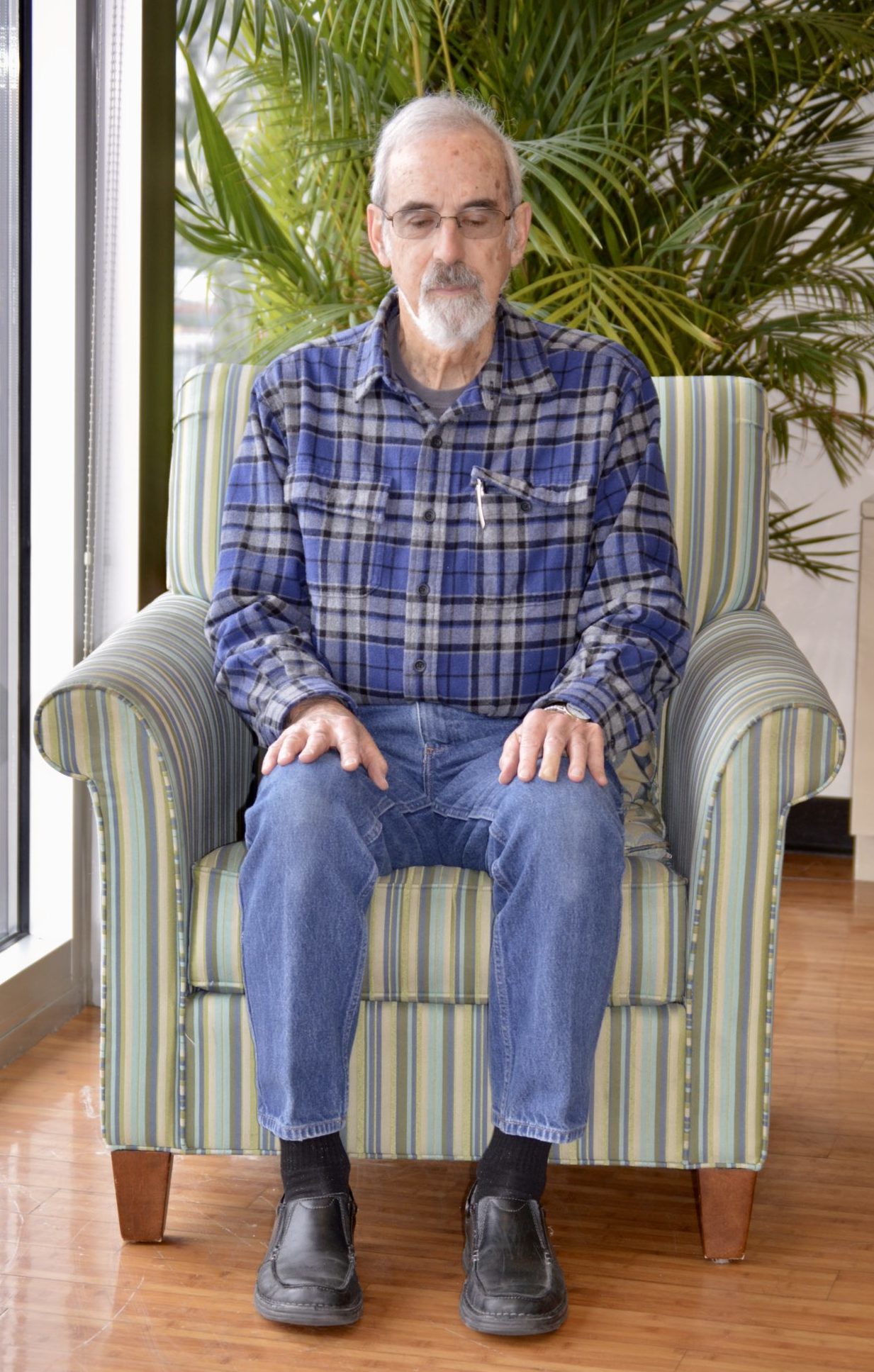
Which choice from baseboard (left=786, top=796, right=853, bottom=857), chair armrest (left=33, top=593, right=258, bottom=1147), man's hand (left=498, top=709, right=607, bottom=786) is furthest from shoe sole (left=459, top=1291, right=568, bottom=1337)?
baseboard (left=786, top=796, right=853, bottom=857)

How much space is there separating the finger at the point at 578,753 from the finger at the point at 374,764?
199 mm

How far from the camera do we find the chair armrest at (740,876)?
155 centimetres

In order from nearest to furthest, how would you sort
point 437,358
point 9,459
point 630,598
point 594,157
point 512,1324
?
point 512,1324
point 630,598
point 437,358
point 9,459
point 594,157

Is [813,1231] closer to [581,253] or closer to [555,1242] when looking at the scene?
[555,1242]

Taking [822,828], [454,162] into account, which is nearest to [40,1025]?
[454,162]

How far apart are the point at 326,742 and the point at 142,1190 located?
1.72ft

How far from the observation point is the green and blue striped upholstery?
5.15ft

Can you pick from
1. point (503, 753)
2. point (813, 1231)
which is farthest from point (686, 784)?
point (813, 1231)

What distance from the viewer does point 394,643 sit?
176cm

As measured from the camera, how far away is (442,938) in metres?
1.59

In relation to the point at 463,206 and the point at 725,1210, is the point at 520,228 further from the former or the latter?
the point at 725,1210

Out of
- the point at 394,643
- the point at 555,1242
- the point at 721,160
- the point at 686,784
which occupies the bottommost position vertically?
the point at 555,1242

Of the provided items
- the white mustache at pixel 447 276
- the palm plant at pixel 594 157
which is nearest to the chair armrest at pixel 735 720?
the white mustache at pixel 447 276

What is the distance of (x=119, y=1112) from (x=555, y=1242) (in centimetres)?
50
